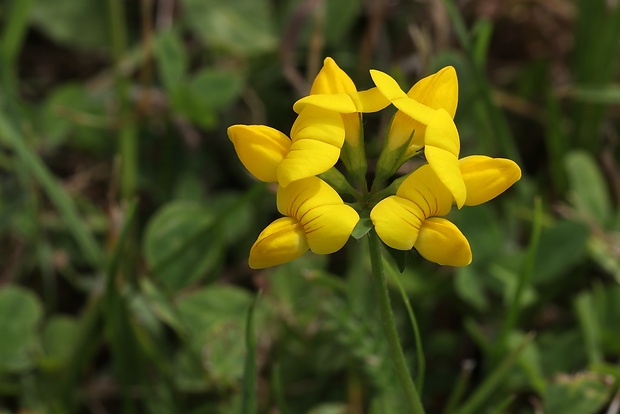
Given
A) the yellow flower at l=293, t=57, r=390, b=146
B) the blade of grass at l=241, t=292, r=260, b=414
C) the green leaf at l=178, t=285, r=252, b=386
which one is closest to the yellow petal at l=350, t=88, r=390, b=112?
the yellow flower at l=293, t=57, r=390, b=146

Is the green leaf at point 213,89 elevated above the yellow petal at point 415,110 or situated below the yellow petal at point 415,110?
below

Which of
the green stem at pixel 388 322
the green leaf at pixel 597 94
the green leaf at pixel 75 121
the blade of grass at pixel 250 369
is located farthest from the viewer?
the green leaf at pixel 75 121

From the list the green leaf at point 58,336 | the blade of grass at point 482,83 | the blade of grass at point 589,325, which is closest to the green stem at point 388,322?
the blade of grass at point 589,325

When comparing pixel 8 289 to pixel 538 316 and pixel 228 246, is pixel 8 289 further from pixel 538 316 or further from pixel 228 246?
pixel 538 316

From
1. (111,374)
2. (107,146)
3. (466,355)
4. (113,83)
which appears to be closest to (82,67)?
(113,83)

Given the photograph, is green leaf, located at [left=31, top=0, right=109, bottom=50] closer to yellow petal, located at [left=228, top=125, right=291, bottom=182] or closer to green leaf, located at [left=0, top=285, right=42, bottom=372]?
green leaf, located at [left=0, top=285, right=42, bottom=372]

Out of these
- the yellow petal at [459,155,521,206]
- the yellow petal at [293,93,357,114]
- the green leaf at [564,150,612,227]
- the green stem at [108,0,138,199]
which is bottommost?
the green leaf at [564,150,612,227]

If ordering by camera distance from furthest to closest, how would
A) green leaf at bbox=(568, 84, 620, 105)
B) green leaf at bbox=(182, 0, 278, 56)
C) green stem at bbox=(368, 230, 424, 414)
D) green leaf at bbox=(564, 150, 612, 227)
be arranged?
green leaf at bbox=(182, 0, 278, 56) → green leaf at bbox=(568, 84, 620, 105) → green leaf at bbox=(564, 150, 612, 227) → green stem at bbox=(368, 230, 424, 414)

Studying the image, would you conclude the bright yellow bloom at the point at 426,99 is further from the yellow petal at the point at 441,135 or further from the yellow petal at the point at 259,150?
the yellow petal at the point at 259,150
